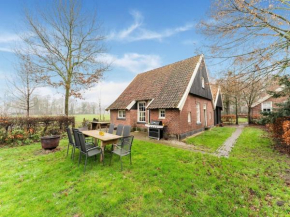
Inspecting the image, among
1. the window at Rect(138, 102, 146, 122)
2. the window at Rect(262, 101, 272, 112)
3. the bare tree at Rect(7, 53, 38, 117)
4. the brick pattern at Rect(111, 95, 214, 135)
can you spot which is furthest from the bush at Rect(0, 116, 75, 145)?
the window at Rect(262, 101, 272, 112)

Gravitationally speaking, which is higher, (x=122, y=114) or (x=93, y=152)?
(x=122, y=114)

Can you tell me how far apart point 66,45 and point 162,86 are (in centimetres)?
1047

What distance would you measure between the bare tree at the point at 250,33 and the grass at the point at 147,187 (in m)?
4.03

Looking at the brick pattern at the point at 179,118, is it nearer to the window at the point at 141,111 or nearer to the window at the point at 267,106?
the window at the point at 141,111

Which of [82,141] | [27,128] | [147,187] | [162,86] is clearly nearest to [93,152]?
[82,141]

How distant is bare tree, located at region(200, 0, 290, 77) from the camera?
4414 millimetres

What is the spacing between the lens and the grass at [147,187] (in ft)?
8.79

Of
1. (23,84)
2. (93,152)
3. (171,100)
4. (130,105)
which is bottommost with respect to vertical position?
(93,152)

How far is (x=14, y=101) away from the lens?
12531mm

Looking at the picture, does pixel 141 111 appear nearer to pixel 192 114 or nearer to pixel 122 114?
pixel 122 114

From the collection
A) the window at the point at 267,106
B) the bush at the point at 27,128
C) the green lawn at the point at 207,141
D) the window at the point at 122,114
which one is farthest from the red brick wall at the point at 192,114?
the window at the point at 267,106

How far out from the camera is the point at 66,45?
1234 cm

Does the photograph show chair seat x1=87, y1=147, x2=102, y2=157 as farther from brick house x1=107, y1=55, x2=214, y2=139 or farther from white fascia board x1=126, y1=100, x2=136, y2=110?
white fascia board x1=126, y1=100, x2=136, y2=110

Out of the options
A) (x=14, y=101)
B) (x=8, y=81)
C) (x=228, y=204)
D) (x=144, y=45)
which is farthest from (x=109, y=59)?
(x=228, y=204)
